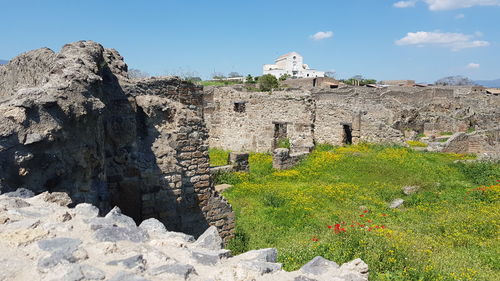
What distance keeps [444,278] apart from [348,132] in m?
16.3

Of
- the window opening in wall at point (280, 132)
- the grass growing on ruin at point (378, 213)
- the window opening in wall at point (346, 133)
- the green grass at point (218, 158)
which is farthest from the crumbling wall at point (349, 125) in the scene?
the green grass at point (218, 158)

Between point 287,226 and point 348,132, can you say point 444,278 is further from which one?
point 348,132

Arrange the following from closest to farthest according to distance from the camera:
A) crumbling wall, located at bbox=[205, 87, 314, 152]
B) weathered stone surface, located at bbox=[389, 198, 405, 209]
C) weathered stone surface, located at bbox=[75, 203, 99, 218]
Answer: weathered stone surface, located at bbox=[75, 203, 99, 218]
weathered stone surface, located at bbox=[389, 198, 405, 209]
crumbling wall, located at bbox=[205, 87, 314, 152]

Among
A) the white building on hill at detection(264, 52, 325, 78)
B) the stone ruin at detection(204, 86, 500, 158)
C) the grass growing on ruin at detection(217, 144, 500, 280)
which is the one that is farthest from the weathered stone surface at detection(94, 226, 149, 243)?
the white building on hill at detection(264, 52, 325, 78)

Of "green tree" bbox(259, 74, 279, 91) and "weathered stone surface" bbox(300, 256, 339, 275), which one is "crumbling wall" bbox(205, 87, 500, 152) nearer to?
"weathered stone surface" bbox(300, 256, 339, 275)

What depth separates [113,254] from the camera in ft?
9.27

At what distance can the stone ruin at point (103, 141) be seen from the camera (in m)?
4.21

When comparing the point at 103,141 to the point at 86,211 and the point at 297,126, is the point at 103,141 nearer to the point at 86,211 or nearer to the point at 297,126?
the point at 86,211

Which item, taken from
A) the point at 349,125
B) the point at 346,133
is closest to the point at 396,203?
the point at 349,125

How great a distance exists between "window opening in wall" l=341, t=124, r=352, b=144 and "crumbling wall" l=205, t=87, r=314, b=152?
6.43 feet

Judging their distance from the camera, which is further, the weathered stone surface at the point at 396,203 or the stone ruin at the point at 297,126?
the stone ruin at the point at 297,126

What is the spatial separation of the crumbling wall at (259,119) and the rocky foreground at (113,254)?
15548 mm

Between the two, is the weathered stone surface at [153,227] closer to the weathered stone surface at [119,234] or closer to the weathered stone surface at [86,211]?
the weathered stone surface at [119,234]

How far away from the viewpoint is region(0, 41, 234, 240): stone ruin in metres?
4.21
